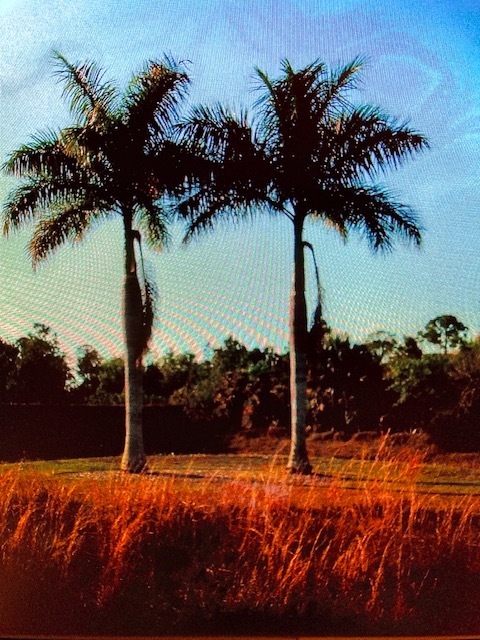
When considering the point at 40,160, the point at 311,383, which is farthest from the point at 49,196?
the point at 311,383

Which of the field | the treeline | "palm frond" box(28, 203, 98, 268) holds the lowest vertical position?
the field

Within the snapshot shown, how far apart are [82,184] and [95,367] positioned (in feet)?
17.6

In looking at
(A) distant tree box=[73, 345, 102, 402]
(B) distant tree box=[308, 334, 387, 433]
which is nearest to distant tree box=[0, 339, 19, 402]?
(A) distant tree box=[73, 345, 102, 402]

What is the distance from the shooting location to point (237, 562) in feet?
22.3

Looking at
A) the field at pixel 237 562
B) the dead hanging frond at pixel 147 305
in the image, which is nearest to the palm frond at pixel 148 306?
the dead hanging frond at pixel 147 305

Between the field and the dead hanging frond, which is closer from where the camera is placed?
the field

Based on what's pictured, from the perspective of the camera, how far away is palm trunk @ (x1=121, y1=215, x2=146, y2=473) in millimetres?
13734

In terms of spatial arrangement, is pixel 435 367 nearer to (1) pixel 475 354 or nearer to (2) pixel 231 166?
(1) pixel 475 354

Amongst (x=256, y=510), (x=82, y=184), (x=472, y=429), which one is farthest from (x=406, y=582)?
(x=82, y=184)

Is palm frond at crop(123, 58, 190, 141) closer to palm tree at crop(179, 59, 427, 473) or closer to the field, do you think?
palm tree at crop(179, 59, 427, 473)

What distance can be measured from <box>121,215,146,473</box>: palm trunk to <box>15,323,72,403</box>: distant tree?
5.18ft

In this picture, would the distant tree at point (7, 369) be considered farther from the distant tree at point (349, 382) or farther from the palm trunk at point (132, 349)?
the distant tree at point (349, 382)

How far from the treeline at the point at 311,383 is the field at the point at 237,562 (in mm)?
6229

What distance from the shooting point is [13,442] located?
53.1 feet
